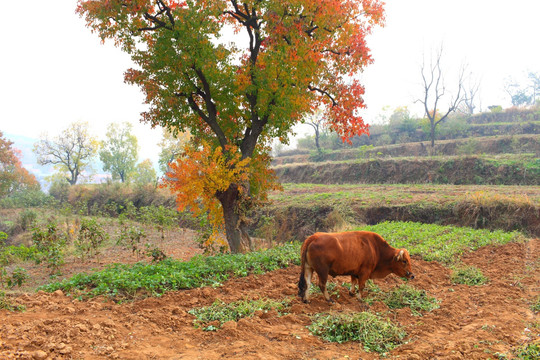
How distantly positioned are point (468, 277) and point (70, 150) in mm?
51287

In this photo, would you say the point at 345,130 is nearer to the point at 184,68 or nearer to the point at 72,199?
the point at 184,68

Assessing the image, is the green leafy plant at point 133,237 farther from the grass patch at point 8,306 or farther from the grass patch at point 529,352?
the grass patch at point 529,352

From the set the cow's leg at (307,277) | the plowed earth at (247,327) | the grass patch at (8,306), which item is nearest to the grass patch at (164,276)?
the plowed earth at (247,327)

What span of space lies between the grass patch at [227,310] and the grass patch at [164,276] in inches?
47.0

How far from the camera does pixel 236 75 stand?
11258 millimetres

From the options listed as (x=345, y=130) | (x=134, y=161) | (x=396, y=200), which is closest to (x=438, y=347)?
(x=345, y=130)

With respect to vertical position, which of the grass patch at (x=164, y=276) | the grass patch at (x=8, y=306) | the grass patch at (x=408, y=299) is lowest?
the grass patch at (x=408, y=299)

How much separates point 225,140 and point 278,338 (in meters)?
7.81

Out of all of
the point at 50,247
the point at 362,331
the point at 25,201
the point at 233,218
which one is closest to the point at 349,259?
the point at 362,331

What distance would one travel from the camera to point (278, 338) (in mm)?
5035

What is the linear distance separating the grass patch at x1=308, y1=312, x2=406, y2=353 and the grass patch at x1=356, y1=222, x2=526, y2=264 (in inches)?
204

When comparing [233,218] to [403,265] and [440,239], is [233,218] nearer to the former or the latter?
[403,265]

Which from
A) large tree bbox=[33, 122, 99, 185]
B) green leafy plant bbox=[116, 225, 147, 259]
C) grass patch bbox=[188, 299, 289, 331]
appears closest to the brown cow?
grass patch bbox=[188, 299, 289, 331]

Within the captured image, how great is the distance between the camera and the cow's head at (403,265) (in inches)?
276
